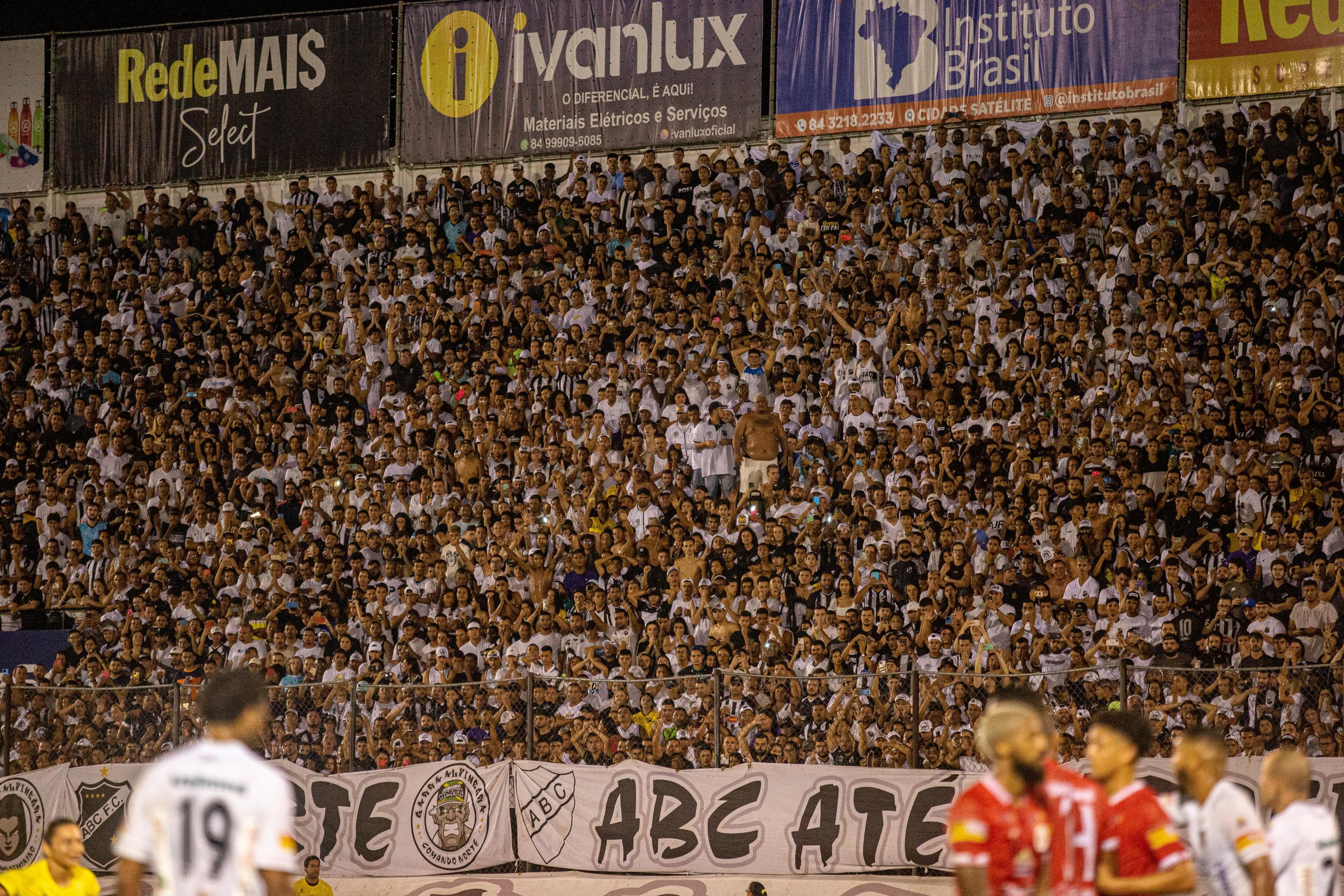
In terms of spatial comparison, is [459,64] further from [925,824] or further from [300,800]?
[925,824]

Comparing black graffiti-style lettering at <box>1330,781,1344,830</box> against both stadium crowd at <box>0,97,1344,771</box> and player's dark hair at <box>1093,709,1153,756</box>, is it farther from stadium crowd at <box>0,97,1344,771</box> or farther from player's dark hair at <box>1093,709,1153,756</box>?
player's dark hair at <box>1093,709,1153,756</box>

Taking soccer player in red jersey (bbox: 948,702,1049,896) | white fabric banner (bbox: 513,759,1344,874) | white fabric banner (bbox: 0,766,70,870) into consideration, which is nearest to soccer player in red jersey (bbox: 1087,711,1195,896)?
soccer player in red jersey (bbox: 948,702,1049,896)

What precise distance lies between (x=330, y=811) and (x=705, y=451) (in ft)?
20.6

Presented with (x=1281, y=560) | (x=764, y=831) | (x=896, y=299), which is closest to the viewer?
(x=764, y=831)

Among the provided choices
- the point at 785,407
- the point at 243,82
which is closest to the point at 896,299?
the point at 785,407

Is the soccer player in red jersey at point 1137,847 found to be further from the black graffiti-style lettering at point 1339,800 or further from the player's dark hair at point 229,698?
the black graffiti-style lettering at point 1339,800

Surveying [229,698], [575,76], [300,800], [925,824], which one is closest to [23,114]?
[575,76]

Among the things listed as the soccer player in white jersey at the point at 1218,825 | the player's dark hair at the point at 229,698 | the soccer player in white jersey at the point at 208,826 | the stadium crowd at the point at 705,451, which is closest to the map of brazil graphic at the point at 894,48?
the stadium crowd at the point at 705,451

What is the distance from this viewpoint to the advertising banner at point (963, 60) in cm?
2317

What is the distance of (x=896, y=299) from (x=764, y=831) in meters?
7.99

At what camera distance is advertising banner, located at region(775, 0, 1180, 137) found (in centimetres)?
2317

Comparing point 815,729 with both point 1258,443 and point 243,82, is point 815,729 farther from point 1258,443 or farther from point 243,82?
point 243,82

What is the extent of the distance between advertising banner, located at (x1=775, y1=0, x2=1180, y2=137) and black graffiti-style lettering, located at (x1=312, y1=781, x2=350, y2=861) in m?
12.5

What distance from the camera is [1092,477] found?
58.6 ft
